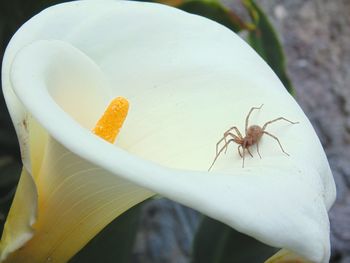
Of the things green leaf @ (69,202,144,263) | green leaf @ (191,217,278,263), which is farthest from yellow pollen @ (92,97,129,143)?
green leaf @ (191,217,278,263)

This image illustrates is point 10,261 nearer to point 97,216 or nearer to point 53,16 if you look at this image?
point 97,216

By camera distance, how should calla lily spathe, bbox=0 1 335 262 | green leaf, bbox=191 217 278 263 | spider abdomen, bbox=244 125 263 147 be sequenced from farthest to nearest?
green leaf, bbox=191 217 278 263, spider abdomen, bbox=244 125 263 147, calla lily spathe, bbox=0 1 335 262

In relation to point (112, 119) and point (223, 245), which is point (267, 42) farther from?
point (112, 119)

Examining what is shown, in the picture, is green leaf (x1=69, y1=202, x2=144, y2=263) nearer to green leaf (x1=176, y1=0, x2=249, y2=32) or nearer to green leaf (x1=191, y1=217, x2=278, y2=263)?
green leaf (x1=191, y1=217, x2=278, y2=263)

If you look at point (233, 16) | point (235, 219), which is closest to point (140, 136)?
point (235, 219)

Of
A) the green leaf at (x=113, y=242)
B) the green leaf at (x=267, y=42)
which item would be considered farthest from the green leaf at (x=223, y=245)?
the green leaf at (x=267, y=42)

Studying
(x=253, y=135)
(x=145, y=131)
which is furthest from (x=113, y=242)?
(x=253, y=135)

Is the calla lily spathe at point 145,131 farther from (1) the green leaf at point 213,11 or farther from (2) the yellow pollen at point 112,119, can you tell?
(1) the green leaf at point 213,11
